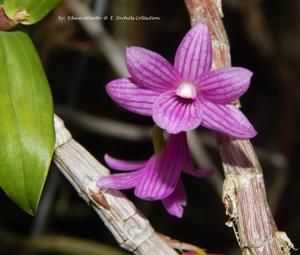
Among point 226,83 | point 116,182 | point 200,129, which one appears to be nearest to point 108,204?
point 116,182

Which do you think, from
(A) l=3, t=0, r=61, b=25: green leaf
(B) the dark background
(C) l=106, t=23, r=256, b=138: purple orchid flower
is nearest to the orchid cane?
(C) l=106, t=23, r=256, b=138: purple orchid flower

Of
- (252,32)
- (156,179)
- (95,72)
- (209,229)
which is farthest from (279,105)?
(156,179)

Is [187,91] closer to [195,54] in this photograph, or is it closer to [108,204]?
[195,54]

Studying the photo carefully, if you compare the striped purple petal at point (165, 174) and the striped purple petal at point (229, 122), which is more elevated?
the striped purple petal at point (229, 122)

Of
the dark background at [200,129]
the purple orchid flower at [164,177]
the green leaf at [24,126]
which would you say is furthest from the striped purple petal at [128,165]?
the dark background at [200,129]

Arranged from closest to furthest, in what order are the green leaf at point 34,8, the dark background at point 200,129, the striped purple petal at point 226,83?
the striped purple petal at point 226,83
the green leaf at point 34,8
the dark background at point 200,129

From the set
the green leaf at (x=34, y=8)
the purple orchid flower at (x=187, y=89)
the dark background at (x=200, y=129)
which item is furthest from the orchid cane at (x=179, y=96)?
the dark background at (x=200, y=129)

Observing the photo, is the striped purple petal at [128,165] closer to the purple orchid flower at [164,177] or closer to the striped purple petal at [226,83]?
the purple orchid flower at [164,177]

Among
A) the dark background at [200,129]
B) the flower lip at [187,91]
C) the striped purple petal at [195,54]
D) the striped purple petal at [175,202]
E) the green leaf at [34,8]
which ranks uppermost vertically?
the green leaf at [34,8]

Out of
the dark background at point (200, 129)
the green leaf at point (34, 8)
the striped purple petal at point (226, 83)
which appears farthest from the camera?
the dark background at point (200, 129)

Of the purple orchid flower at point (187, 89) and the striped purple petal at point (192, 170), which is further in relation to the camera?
the striped purple petal at point (192, 170)
